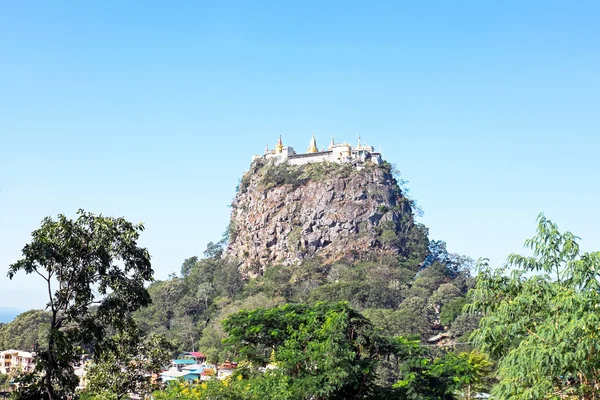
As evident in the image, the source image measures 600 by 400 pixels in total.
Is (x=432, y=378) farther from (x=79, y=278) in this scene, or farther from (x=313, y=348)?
(x=79, y=278)

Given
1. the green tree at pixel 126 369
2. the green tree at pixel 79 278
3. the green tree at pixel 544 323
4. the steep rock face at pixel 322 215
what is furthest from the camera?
the steep rock face at pixel 322 215

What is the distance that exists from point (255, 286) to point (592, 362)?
71.9 meters

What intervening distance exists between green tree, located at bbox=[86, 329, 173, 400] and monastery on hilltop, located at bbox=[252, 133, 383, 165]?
72.6 m

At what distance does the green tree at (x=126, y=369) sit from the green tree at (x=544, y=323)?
1331cm

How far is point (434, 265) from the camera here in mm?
80812

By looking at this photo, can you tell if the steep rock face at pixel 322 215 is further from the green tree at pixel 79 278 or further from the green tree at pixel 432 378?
the green tree at pixel 79 278

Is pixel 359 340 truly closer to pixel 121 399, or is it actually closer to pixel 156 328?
pixel 121 399

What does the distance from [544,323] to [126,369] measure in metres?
16.4

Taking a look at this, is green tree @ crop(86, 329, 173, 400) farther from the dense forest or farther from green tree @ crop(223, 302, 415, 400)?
green tree @ crop(223, 302, 415, 400)

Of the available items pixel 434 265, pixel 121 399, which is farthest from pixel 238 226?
pixel 121 399

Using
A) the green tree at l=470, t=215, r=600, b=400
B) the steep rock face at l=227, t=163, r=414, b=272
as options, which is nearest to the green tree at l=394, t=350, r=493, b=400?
the green tree at l=470, t=215, r=600, b=400

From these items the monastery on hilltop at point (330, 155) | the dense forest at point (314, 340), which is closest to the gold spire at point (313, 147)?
the monastery on hilltop at point (330, 155)

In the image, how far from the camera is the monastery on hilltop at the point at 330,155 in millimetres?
94562

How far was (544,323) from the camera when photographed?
9.90 metres
